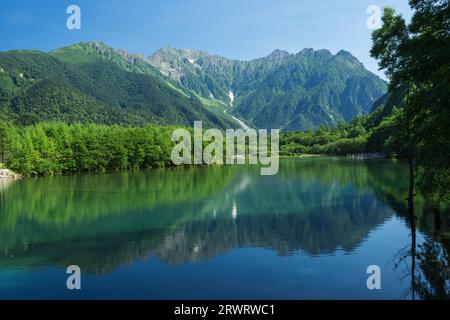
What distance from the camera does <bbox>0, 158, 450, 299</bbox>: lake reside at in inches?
776

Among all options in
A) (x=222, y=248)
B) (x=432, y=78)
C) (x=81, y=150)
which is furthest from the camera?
(x=81, y=150)

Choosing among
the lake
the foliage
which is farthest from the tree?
the foliage

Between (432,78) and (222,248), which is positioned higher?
(432,78)

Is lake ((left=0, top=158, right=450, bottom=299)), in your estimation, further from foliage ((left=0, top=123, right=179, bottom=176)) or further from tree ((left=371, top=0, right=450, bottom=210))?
foliage ((left=0, top=123, right=179, bottom=176))

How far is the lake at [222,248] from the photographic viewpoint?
1972 centimetres

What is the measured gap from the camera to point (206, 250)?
27.6 metres

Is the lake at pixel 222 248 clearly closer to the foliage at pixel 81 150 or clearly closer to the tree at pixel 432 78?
the tree at pixel 432 78

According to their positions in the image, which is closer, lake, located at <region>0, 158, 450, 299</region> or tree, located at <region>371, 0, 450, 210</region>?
tree, located at <region>371, 0, 450, 210</region>

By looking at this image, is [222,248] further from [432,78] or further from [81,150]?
[81,150]

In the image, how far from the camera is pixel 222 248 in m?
28.1

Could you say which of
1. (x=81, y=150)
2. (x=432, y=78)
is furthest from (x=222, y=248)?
(x=81, y=150)

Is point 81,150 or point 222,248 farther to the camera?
point 81,150
